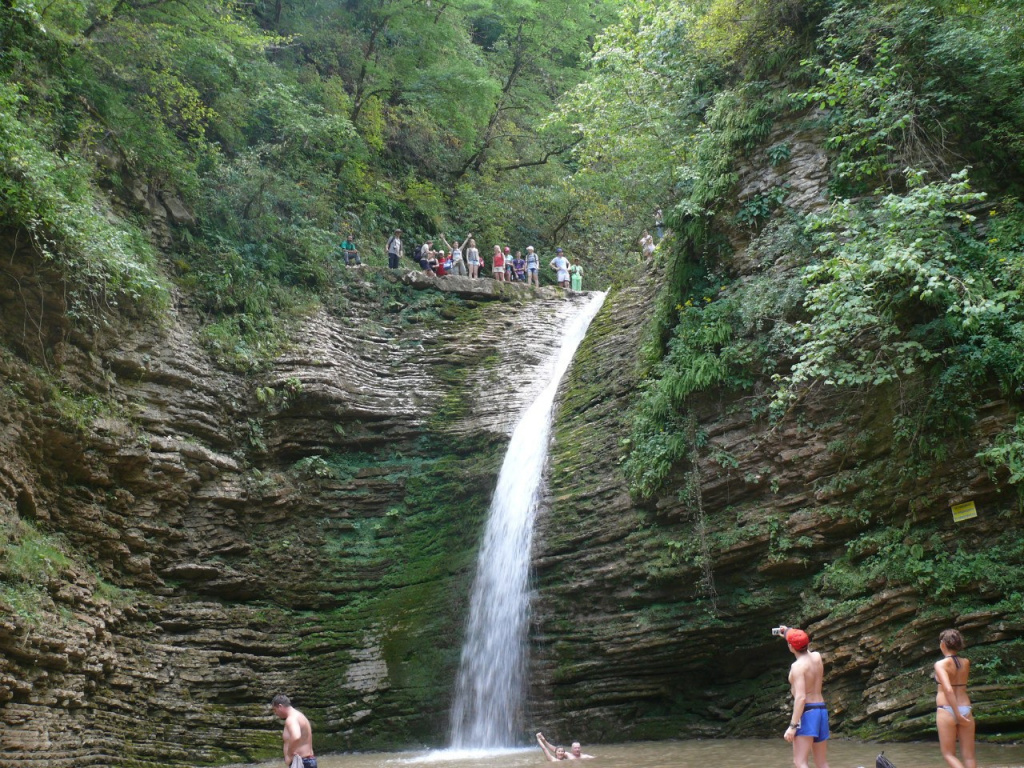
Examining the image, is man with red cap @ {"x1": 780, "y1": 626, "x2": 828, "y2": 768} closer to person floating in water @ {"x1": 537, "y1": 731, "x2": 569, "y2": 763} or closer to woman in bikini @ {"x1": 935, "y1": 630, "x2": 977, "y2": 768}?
woman in bikini @ {"x1": 935, "y1": 630, "x2": 977, "y2": 768}

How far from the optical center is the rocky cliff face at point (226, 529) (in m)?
10.9

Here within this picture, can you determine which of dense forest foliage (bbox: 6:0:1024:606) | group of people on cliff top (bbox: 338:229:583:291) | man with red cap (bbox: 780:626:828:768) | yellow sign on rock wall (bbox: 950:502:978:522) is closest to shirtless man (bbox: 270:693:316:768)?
man with red cap (bbox: 780:626:828:768)

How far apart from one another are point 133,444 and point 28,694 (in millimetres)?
3852

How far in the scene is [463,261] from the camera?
2334 centimetres

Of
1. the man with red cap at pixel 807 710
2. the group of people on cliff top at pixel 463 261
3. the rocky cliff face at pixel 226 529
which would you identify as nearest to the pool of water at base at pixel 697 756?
the man with red cap at pixel 807 710

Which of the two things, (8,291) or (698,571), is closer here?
(698,571)

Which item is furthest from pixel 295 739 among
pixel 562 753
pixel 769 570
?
pixel 769 570

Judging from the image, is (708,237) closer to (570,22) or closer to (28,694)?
(28,694)

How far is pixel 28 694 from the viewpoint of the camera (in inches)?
392

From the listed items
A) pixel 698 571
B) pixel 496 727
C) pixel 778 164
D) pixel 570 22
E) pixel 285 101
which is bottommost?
pixel 496 727

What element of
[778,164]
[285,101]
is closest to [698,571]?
[778,164]

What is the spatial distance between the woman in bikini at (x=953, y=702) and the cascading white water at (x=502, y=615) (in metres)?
6.62

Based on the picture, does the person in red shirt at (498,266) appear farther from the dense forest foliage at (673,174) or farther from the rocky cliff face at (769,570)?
the rocky cliff face at (769,570)

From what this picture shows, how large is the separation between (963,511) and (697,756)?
153 inches
